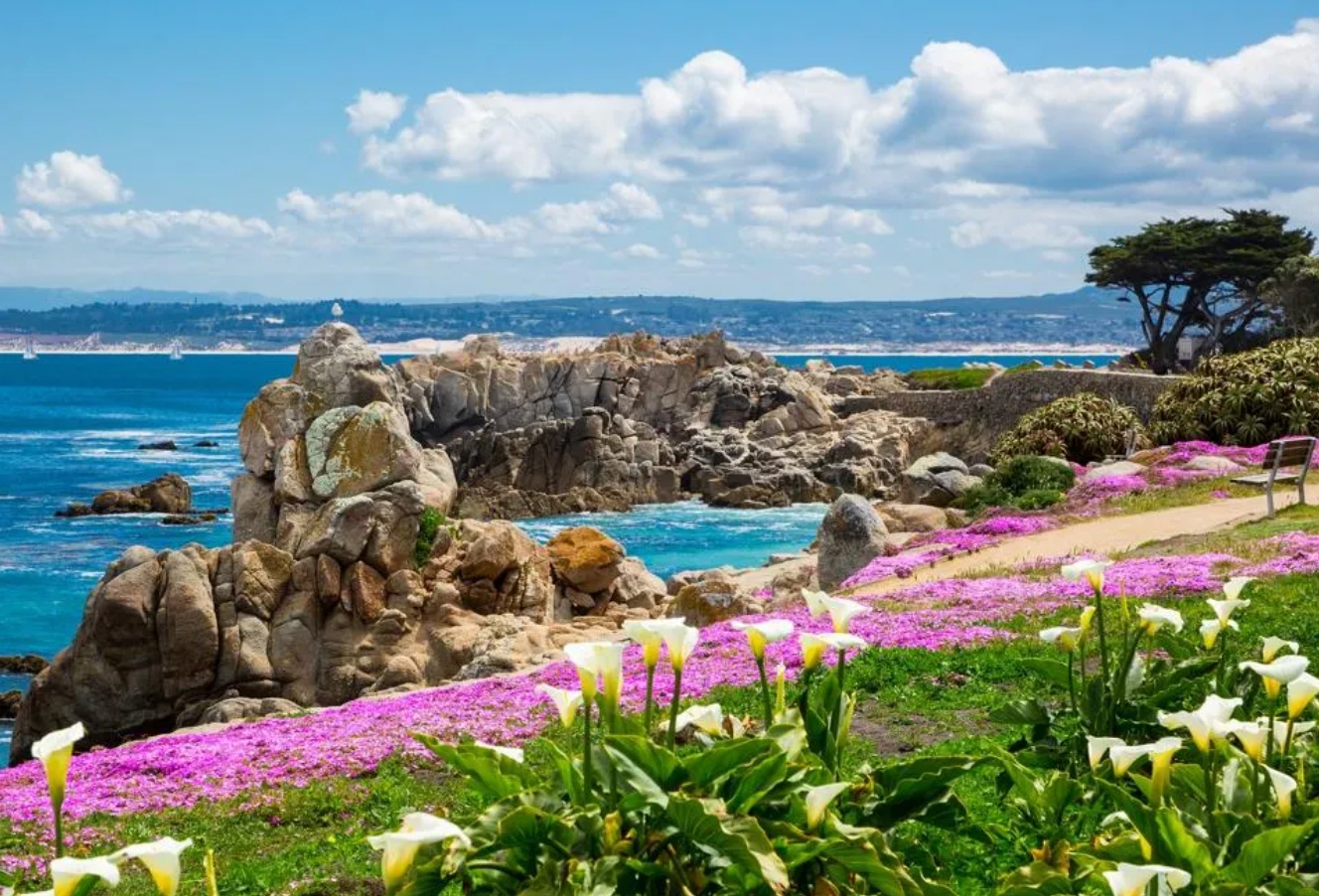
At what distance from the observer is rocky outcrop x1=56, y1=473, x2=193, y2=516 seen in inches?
2467

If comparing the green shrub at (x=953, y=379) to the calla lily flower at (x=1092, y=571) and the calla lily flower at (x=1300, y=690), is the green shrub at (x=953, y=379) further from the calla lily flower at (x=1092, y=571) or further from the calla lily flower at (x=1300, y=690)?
the calla lily flower at (x=1300, y=690)

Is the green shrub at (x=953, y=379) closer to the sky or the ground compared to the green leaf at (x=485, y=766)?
closer to the ground

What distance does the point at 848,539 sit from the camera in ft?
83.9

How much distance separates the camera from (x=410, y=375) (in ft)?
255

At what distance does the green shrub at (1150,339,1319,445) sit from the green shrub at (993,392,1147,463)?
1.62 m

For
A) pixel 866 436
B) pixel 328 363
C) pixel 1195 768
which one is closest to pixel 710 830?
pixel 1195 768

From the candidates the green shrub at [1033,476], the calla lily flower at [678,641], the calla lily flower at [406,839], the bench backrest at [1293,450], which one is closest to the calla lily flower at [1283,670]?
the calla lily flower at [678,641]

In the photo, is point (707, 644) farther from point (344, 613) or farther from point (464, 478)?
point (464, 478)

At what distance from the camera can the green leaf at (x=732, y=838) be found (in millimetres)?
3934

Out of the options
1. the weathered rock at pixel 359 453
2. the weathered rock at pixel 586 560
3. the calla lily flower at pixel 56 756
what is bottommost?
the weathered rock at pixel 586 560

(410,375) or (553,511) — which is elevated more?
(410,375)

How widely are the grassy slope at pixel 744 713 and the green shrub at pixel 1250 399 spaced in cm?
2105

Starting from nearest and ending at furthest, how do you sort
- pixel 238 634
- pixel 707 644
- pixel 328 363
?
1. pixel 707 644
2. pixel 238 634
3. pixel 328 363

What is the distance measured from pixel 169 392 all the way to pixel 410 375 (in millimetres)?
111681
